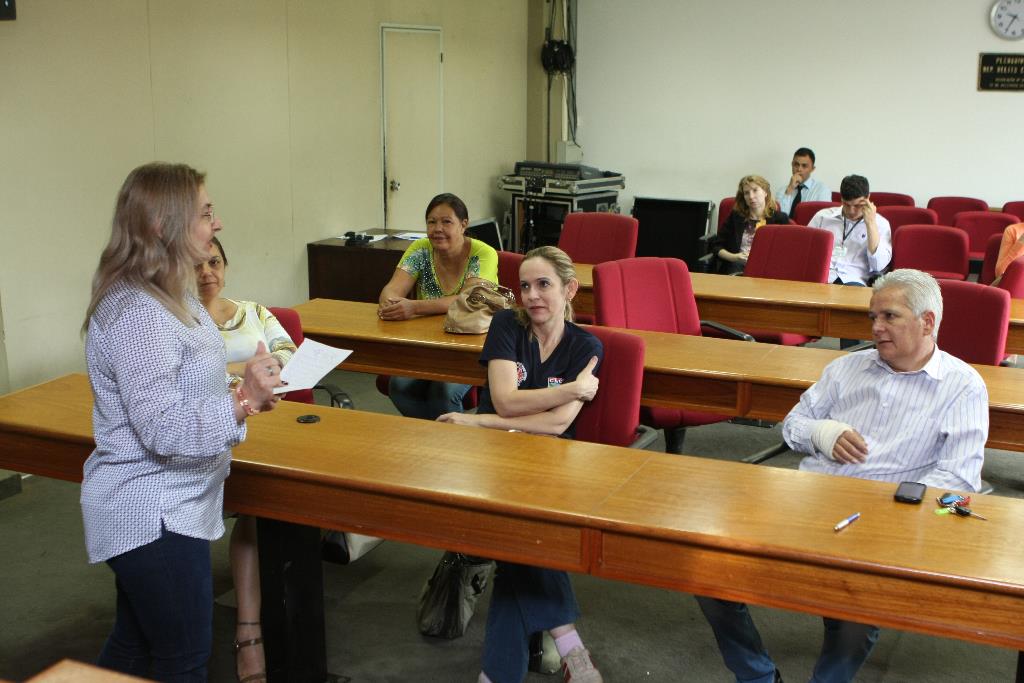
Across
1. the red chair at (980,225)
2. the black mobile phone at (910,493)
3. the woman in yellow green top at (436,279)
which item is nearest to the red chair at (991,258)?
the red chair at (980,225)

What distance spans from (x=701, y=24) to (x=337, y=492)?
27.6ft

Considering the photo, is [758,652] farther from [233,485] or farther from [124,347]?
[124,347]

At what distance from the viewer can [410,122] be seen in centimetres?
822

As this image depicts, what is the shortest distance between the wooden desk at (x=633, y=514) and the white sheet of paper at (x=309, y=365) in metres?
0.17

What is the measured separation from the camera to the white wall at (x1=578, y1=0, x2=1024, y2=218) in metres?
9.22

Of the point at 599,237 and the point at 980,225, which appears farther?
the point at 980,225

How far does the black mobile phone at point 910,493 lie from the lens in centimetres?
243

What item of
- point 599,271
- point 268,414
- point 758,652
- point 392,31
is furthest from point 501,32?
point 758,652

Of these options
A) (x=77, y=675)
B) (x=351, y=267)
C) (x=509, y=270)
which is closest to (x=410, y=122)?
(x=351, y=267)

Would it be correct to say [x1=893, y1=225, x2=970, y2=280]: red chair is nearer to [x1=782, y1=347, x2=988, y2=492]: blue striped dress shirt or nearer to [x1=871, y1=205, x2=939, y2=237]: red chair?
[x1=871, y1=205, x2=939, y2=237]: red chair

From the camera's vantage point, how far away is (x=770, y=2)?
9711 millimetres

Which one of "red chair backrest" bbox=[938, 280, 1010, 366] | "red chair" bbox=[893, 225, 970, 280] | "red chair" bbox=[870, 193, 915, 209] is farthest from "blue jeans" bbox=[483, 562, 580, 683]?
"red chair" bbox=[870, 193, 915, 209]

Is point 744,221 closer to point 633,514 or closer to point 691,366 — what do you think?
point 691,366

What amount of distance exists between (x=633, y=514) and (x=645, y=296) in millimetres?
2407
